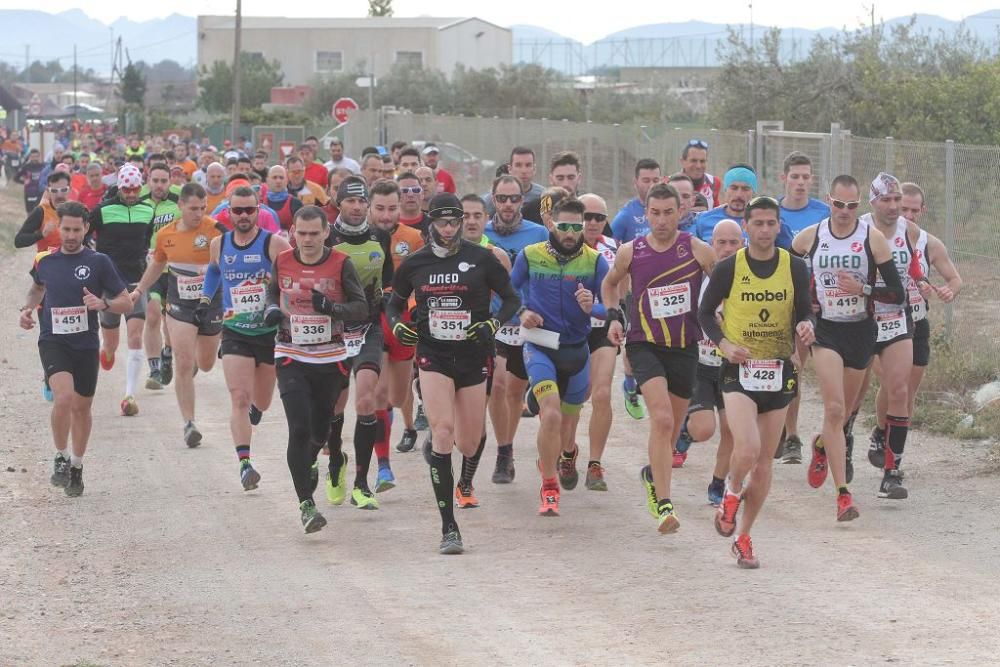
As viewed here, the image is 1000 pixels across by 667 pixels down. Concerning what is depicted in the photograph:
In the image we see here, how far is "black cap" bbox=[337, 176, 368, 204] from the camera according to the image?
430 inches

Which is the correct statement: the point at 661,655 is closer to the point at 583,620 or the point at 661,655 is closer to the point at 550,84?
the point at 583,620

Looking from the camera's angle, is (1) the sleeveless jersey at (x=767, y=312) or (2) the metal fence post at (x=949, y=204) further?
(2) the metal fence post at (x=949, y=204)

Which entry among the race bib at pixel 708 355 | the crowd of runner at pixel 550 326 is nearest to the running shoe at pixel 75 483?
the crowd of runner at pixel 550 326

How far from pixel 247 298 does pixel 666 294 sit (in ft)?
9.67

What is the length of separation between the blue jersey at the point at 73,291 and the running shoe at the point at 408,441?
2.67 metres

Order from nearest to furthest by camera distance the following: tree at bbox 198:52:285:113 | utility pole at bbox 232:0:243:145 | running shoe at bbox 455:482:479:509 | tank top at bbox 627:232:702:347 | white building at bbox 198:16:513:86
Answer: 1. tank top at bbox 627:232:702:347
2. running shoe at bbox 455:482:479:509
3. utility pole at bbox 232:0:243:145
4. tree at bbox 198:52:285:113
5. white building at bbox 198:16:513:86

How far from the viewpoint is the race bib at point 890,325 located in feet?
34.8

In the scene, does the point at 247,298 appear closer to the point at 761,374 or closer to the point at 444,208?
the point at 444,208

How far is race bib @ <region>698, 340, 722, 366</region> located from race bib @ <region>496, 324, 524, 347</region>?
4.06 feet

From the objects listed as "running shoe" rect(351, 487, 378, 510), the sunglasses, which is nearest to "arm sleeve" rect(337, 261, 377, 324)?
"running shoe" rect(351, 487, 378, 510)

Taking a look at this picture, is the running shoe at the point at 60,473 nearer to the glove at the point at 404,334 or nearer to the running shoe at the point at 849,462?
the glove at the point at 404,334

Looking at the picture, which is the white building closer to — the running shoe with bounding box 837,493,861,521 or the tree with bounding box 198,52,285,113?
the tree with bounding box 198,52,285,113

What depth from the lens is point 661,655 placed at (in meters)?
7.15

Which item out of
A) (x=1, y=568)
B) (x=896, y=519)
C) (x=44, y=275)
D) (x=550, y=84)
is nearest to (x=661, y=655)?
(x=896, y=519)
